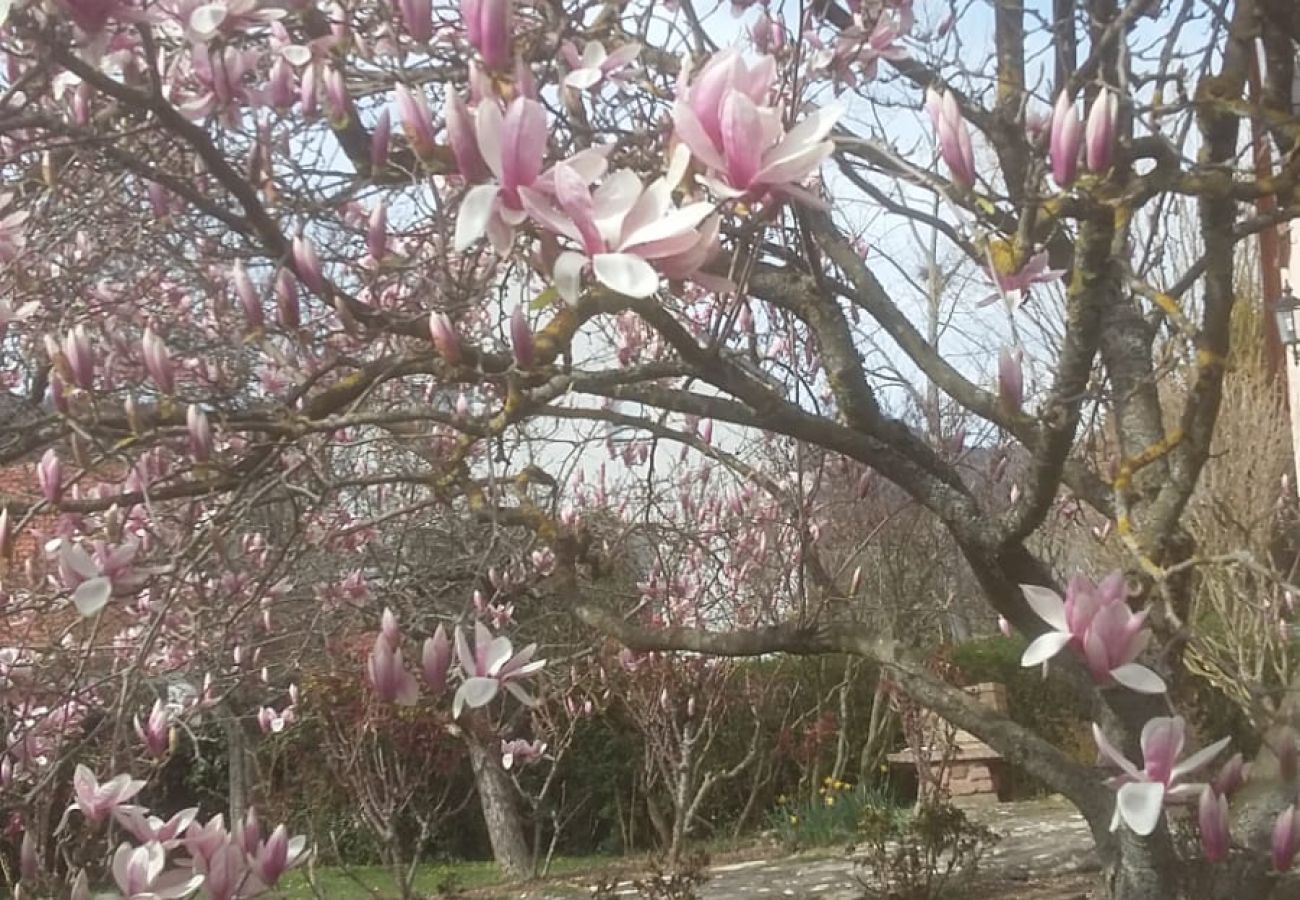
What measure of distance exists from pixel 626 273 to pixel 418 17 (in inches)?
25.3

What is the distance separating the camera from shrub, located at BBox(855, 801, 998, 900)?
6074mm

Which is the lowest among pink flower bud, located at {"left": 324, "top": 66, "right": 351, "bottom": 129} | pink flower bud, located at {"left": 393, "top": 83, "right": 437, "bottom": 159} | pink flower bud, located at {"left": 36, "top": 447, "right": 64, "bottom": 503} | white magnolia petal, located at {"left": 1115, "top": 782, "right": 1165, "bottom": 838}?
white magnolia petal, located at {"left": 1115, "top": 782, "right": 1165, "bottom": 838}

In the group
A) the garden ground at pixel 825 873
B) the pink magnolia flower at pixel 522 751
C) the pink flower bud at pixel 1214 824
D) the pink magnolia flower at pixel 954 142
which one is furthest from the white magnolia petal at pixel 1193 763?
the pink magnolia flower at pixel 522 751

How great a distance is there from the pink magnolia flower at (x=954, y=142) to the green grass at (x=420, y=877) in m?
7.26

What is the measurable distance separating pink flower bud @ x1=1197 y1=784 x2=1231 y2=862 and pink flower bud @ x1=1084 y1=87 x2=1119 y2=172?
751mm

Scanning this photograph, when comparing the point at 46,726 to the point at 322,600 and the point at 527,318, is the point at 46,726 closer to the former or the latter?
the point at 322,600

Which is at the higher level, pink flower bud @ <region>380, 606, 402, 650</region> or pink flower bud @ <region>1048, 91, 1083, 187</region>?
pink flower bud @ <region>1048, 91, 1083, 187</region>

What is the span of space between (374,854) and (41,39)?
31.5 ft

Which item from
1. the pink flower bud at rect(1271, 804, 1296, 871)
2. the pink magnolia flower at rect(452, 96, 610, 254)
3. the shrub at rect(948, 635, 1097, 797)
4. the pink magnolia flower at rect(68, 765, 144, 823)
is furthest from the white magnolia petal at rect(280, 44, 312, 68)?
the shrub at rect(948, 635, 1097, 797)

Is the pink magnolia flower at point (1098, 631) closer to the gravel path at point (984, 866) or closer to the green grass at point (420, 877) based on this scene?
the gravel path at point (984, 866)

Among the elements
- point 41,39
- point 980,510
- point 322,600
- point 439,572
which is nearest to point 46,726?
point 322,600

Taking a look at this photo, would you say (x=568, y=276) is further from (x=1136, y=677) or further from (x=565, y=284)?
(x=1136, y=677)

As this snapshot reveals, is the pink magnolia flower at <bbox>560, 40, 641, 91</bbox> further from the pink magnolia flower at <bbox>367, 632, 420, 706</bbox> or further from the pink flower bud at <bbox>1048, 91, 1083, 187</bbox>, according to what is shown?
the pink magnolia flower at <bbox>367, 632, 420, 706</bbox>

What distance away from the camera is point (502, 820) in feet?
30.2
